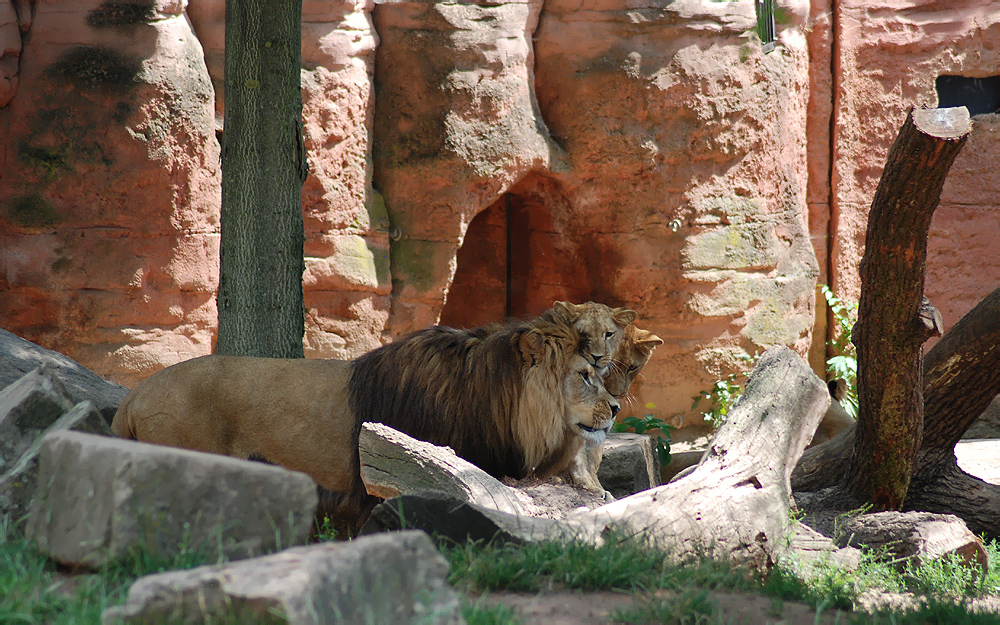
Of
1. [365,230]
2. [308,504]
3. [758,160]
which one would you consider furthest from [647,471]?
[758,160]

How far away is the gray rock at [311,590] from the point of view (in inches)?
75.7

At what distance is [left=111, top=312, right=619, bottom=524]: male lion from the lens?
179 inches

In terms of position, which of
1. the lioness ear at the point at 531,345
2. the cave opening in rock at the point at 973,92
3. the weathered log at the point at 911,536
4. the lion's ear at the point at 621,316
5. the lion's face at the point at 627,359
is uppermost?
the cave opening in rock at the point at 973,92

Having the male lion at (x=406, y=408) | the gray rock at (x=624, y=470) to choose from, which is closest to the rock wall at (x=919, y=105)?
the gray rock at (x=624, y=470)

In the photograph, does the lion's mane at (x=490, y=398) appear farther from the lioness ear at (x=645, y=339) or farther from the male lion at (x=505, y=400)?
the lioness ear at (x=645, y=339)

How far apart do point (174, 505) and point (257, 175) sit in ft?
11.6

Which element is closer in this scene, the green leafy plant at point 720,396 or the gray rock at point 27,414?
the gray rock at point 27,414

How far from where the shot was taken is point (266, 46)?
18.5 ft

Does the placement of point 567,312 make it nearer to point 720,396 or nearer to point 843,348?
point 720,396

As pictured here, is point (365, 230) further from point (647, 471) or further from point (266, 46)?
point (647, 471)

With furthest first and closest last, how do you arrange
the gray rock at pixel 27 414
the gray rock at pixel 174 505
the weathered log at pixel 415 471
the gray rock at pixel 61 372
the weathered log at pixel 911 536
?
the gray rock at pixel 61 372
the weathered log at pixel 911 536
the weathered log at pixel 415 471
the gray rock at pixel 27 414
the gray rock at pixel 174 505

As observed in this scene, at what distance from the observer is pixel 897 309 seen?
186 inches

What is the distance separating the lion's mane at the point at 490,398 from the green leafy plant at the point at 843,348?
666cm

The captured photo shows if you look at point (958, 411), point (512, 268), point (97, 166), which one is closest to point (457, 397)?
point (958, 411)
